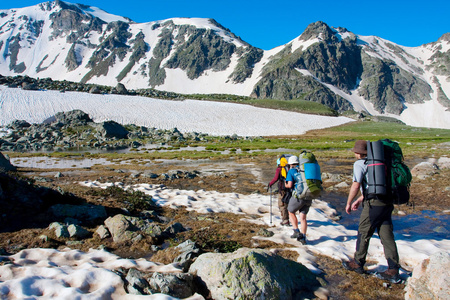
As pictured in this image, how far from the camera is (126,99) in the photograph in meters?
87.4

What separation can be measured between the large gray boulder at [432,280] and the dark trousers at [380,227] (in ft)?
2.91

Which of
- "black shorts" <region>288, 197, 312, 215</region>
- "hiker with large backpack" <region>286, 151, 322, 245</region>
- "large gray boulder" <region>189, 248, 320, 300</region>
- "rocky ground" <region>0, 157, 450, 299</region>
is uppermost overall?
"hiker with large backpack" <region>286, 151, 322, 245</region>

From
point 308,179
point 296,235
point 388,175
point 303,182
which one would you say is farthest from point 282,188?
point 388,175

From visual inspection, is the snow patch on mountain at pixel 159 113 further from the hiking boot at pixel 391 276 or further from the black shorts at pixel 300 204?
the hiking boot at pixel 391 276

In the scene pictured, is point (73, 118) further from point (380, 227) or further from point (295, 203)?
point (380, 227)

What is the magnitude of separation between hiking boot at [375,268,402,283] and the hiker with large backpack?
7.06 ft

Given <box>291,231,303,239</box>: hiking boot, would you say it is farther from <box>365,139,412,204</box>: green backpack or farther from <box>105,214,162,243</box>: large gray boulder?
<box>105,214,162,243</box>: large gray boulder

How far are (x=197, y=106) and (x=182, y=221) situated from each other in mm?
83338

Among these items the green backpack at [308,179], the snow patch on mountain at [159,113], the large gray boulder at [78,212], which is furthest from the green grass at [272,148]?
the green backpack at [308,179]

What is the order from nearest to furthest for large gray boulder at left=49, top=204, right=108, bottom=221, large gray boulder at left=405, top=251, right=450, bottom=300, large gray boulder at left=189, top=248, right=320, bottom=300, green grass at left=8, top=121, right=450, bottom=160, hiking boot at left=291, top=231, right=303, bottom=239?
large gray boulder at left=405, top=251, right=450, bottom=300, large gray boulder at left=189, top=248, right=320, bottom=300, hiking boot at left=291, top=231, right=303, bottom=239, large gray boulder at left=49, top=204, right=108, bottom=221, green grass at left=8, top=121, right=450, bottom=160

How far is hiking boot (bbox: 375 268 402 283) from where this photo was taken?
554cm

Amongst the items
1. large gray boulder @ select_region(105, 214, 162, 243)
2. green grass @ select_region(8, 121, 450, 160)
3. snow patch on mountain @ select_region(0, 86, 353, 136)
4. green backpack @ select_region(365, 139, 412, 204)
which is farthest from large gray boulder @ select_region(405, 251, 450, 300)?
snow patch on mountain @ select_region(0, 86, 353, 136)

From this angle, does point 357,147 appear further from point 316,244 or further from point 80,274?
point 80,274

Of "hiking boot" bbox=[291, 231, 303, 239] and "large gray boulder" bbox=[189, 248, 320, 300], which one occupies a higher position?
"large gray boulder" bbox=[189, 248, 320, 300]
